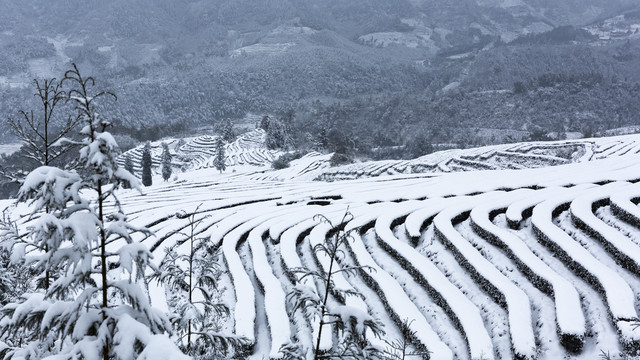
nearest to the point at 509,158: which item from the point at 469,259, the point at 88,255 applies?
the point at 469,259

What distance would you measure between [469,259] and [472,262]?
0.14m

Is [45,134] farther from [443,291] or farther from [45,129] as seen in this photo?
[443,291]

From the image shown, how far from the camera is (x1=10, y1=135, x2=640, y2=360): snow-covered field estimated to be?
6.67 meters

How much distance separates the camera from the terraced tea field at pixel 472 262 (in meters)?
6.64

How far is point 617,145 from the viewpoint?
24828 mm

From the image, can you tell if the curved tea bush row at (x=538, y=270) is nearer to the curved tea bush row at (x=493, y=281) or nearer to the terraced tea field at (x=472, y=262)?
the terraced tea field at (x=472, y=262)

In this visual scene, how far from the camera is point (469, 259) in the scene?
29.1ft

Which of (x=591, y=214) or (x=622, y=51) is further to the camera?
(x=622, y=51)

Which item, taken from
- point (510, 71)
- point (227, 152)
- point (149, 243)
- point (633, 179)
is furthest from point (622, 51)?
point (149, 243)

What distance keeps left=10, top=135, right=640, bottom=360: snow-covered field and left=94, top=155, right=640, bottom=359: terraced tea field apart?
0.03 meters

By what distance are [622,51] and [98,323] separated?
18428cm

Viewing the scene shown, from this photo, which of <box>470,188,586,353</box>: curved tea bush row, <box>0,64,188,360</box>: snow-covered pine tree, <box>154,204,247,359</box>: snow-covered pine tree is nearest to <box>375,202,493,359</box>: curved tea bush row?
<box>470,188,586,353</box>: curved tea bush row

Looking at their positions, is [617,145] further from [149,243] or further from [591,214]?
[149,243]

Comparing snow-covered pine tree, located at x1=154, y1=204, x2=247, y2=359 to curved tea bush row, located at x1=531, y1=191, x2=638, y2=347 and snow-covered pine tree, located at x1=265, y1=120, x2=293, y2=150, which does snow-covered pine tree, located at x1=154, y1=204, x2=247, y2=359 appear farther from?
snow-covered pine tree, located at x1=265, y1=120, x2=293, y2=150
